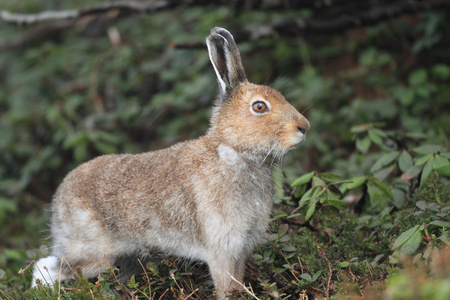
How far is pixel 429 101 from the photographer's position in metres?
7.39

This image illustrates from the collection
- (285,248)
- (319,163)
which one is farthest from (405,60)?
(285,248)

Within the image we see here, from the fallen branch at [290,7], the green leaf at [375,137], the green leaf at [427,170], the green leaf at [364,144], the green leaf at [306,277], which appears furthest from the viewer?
the fallen branch at [290,7]

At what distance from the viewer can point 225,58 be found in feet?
14.1

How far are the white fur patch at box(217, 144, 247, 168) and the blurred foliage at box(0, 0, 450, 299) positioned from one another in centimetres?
62

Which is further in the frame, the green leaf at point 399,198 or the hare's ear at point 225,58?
the green leaf at point 399,198

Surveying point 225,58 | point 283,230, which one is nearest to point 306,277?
point 283,230

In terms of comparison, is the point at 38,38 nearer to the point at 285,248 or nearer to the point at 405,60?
the point at 405,60

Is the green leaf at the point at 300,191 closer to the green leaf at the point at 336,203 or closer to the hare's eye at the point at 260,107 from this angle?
the green leaf at the point at 336,203

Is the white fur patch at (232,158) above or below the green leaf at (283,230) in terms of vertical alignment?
above

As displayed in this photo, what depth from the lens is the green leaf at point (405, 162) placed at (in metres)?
4.91

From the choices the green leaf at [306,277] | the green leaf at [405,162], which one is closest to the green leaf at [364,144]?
the green leaf at [405,162]

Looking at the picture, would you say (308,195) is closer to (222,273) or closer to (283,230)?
(283,230)

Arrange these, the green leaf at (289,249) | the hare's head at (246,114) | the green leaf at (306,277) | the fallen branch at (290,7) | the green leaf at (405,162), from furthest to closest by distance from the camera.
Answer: the fallen branch at (290,7) → the green leaf at (405,162) → the green leaf at (289,249) → the hare's head at (246,114) → the green leaf at (306,277)

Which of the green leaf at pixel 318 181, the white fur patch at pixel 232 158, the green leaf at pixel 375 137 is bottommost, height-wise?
the green leaf at pixel 318 181
